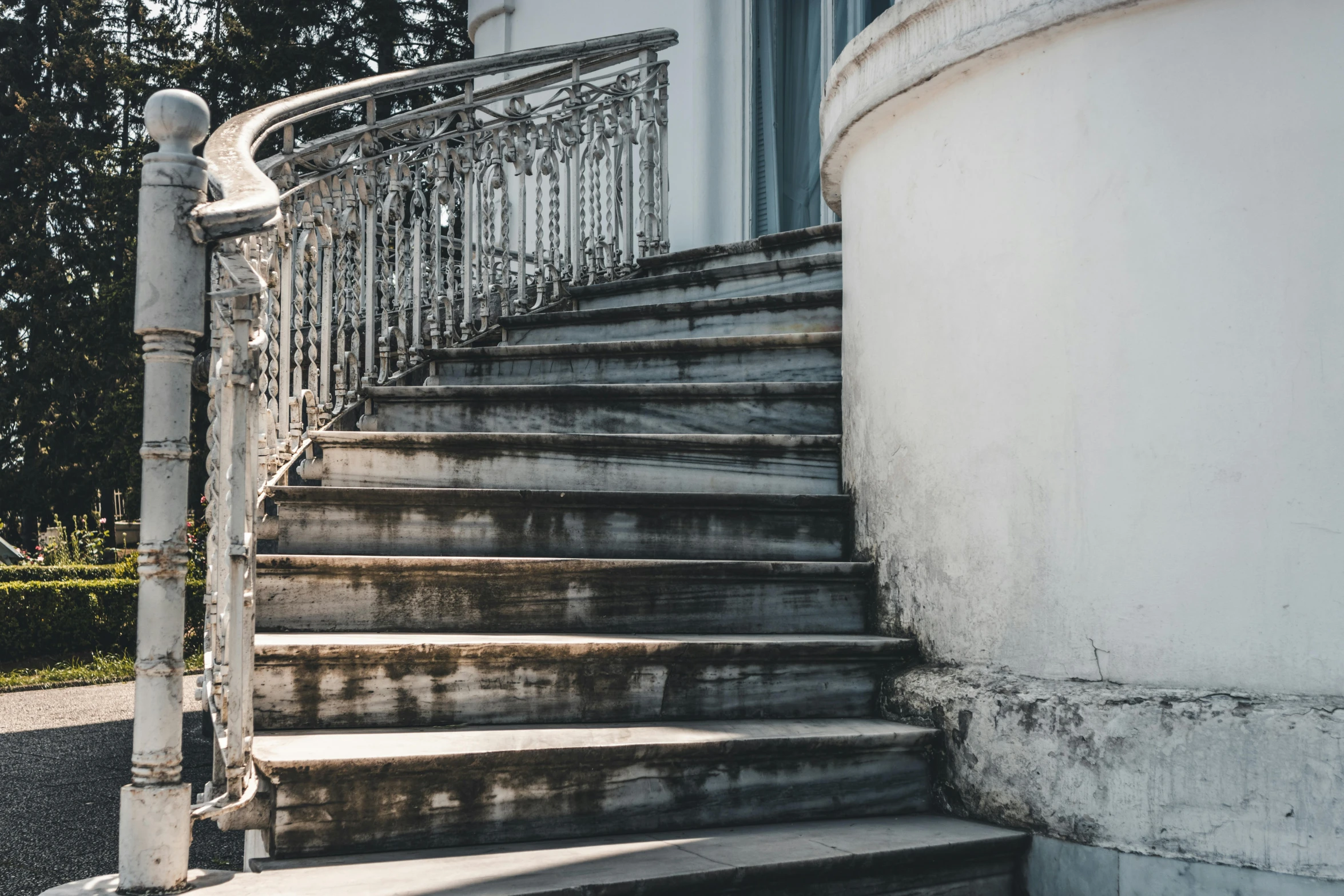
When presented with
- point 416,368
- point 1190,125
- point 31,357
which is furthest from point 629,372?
point 31,357

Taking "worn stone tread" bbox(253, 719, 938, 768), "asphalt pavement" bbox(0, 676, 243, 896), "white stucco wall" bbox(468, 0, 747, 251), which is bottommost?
"asphalt pavement" bbox(0, 676, 243, 896)

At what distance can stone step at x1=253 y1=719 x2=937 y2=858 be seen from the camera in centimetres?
215

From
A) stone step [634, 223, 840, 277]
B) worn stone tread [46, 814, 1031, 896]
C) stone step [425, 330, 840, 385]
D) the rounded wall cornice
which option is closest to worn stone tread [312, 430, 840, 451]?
stone step [425, 330, 840, 385]

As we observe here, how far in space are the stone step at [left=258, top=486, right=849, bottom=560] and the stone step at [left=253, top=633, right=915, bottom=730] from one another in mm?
387

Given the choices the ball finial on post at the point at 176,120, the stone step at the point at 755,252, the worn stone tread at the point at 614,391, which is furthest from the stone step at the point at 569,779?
the stone step at the point at 755,252

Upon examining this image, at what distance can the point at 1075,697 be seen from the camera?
94.7 inches

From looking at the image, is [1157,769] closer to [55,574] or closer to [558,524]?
[558,524]

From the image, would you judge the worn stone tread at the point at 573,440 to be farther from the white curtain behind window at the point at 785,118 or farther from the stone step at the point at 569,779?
the white curtain behind window at the point at 785,118

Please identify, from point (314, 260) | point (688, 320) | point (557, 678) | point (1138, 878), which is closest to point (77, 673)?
point (314, 260)

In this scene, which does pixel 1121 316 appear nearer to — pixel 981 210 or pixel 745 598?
A: pixel 981 210

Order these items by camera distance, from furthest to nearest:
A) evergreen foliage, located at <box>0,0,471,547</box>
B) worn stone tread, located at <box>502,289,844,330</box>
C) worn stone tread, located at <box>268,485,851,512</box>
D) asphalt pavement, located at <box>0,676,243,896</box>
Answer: evergreen foliage, located at <box>0,0,471,547</box>
worn stone tread, located at <box>502,289,844,330</box>
asphalt pavement, located at <box>0,676,243,896</box>
worn stone tread, located at <box>268,485,851,512</box>

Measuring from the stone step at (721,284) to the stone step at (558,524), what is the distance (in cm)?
136

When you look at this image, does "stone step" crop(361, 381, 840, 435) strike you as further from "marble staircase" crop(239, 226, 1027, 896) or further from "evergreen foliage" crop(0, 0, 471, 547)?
"evergreen foliage" crop(0, 0, 471, 547)

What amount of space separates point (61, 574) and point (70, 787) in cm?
555
